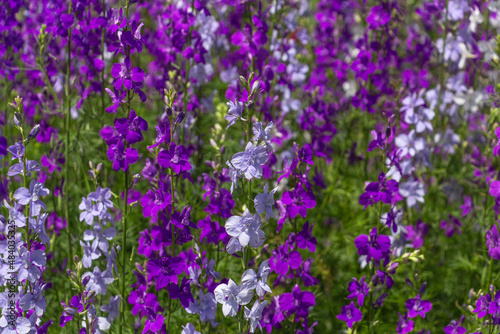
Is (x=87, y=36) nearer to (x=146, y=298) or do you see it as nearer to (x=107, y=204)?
(x=107, y=204)

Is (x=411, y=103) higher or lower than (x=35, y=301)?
higher

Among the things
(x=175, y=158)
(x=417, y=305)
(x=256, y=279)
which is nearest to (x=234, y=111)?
(x=175, y=158)

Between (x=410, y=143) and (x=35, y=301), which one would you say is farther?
(x=410, y=143)

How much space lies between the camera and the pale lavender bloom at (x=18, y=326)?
2510 millimetres

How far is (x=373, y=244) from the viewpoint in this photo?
118 inches

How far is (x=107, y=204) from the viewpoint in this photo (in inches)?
117

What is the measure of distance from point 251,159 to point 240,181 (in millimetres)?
803

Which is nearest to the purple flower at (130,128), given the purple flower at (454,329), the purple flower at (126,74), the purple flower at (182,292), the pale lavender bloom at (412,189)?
the purple flower at (126,74)

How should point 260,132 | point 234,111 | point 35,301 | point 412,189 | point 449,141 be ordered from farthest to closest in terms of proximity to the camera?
point 449,141 < point 412,189 < point 35,301 < point 234,111 < point 260,132

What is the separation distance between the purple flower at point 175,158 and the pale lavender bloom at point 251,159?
0.26m

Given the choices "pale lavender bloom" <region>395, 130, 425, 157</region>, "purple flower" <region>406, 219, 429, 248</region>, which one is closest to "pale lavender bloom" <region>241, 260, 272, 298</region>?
"purple flower" <region>406, 219, 429, 248</region>

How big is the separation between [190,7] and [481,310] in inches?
104

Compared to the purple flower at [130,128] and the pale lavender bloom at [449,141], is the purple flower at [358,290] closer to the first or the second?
the purple flower at [130,128]

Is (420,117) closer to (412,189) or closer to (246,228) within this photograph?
(412,189)
